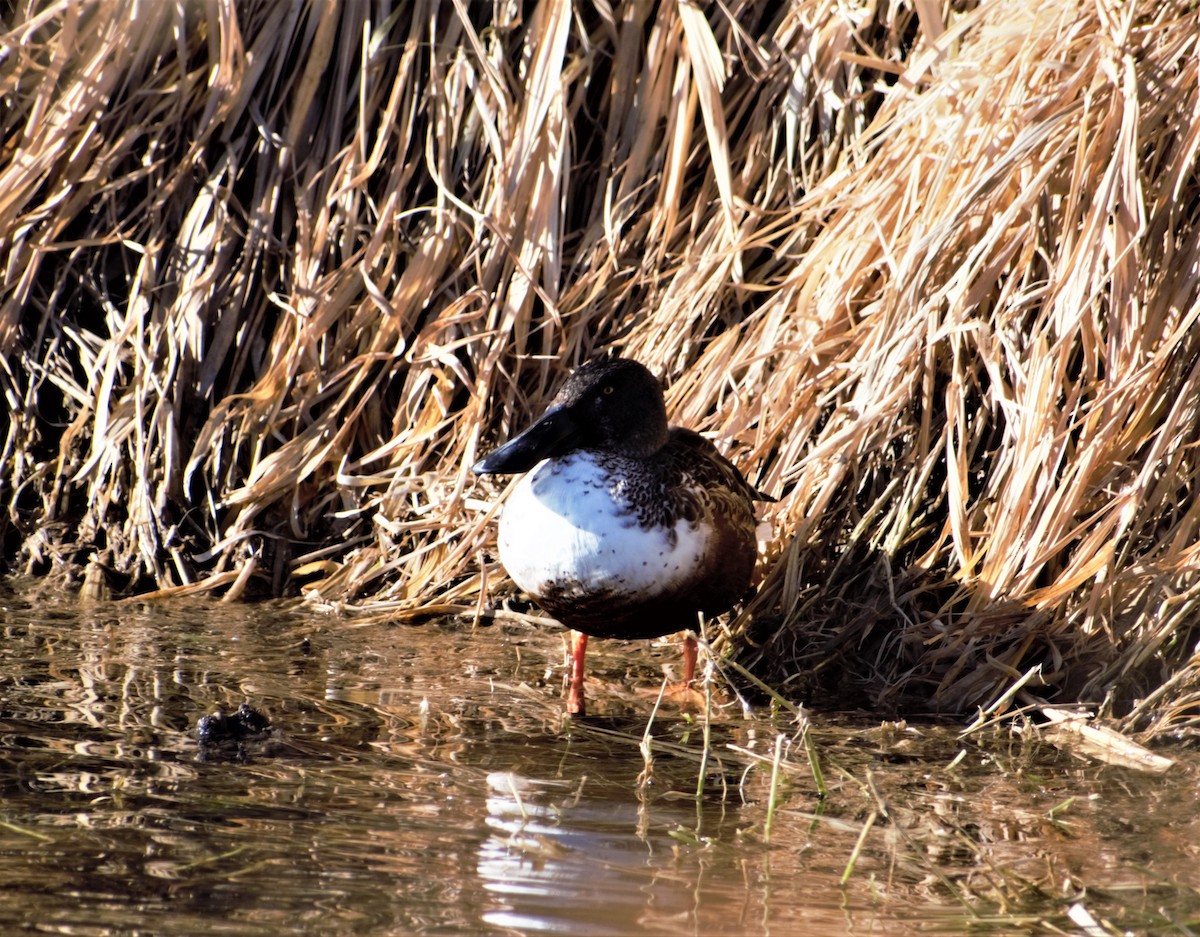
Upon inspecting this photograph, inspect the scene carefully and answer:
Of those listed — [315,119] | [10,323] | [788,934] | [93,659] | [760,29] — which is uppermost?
[760,29]

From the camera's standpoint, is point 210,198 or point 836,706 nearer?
point 836,706

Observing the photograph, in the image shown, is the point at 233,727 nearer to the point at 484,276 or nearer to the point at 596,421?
the point at 596,421

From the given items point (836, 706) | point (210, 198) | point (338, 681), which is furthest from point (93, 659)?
point (836, 706)

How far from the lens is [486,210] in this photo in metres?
4.68

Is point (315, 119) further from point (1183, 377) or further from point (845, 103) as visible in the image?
point (1183, 377)

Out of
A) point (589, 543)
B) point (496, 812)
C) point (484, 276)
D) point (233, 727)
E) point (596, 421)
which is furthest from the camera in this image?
point (484, 276)

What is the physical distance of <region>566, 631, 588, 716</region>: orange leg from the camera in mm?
3723

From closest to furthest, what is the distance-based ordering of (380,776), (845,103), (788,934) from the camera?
(788,934)
(380,776)
(845,103)

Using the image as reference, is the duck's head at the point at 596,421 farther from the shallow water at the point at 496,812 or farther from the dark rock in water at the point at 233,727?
the dark rock in water at the point at 233,727

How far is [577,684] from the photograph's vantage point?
12.4ft

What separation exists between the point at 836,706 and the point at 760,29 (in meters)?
2.22

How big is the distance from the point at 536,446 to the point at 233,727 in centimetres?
110

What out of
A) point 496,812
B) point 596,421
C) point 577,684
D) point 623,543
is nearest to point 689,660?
point 577,684

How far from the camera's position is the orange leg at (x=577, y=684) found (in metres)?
3.72
